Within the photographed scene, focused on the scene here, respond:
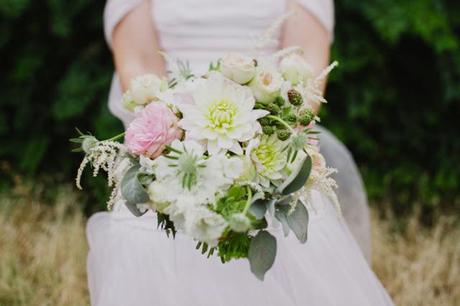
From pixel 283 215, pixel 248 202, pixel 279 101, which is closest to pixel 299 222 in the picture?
pixel 283 215

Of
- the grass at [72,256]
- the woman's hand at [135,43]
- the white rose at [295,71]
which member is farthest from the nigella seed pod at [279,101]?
the grass at [72,256]

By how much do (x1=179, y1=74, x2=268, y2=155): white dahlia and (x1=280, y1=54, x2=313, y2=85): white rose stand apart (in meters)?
0.17

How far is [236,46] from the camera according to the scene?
2031 millimetres

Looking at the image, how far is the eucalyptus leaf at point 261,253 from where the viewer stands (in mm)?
1236

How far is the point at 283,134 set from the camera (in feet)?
4.21

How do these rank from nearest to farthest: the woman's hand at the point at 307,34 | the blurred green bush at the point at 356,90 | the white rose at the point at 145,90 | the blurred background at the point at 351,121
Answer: the white rose at the point at 145,90, the woman's hand at the point at 307,34, the blurred background at the point at 351,121, the blurred green bush at the point at 356,90

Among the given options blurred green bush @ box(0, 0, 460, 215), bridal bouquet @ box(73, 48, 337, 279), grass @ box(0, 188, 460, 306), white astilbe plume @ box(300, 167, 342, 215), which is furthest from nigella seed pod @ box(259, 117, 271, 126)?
blurred green bush @ box(0, 0, 460, 215)

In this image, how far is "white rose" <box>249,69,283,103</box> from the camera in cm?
132

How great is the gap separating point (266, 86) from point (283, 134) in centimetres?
10

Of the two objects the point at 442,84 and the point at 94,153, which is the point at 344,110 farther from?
the point at 94,153

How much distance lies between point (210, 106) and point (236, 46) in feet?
2.55

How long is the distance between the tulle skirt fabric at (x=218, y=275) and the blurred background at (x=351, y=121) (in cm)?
98

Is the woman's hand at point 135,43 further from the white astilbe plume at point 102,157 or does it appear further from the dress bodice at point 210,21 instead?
the white astilbe plume at point 102,157

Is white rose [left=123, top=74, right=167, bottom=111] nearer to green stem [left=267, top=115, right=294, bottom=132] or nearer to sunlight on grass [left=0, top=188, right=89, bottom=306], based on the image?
green stem [left=267, top=115, right=294, bottom=132]
